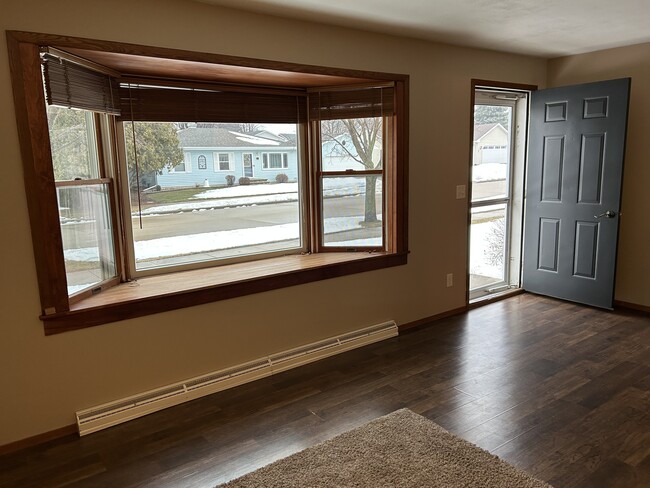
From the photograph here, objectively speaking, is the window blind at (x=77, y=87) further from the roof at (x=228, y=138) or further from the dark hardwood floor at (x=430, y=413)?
the dark hardwood floor at (x=430, y=413)

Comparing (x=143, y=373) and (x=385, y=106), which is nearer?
(x=143, y=373)

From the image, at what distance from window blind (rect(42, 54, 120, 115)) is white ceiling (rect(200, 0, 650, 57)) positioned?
856mm

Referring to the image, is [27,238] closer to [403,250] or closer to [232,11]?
[232,11]

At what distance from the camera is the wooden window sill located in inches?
104

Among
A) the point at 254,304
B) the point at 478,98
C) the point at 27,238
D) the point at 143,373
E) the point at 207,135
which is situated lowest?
the point at 143,373

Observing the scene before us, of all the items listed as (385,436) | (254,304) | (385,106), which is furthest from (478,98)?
(385,436)

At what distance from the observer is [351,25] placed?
337 cm

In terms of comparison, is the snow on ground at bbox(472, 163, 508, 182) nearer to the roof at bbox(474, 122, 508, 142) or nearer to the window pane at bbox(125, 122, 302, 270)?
the roof at bbox(474, 122, 508, 142)

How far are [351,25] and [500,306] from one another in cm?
298

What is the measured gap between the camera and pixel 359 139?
393 centimetres

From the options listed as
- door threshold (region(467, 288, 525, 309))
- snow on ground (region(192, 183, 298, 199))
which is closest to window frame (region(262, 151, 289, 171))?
snow on ground (region(192, 183, 298, 199))

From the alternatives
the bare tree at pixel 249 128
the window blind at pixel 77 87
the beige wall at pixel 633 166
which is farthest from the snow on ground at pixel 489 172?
the window blind at pixel 77 87

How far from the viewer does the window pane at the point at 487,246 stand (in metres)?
4.94

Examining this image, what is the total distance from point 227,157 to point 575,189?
325 centimetres
